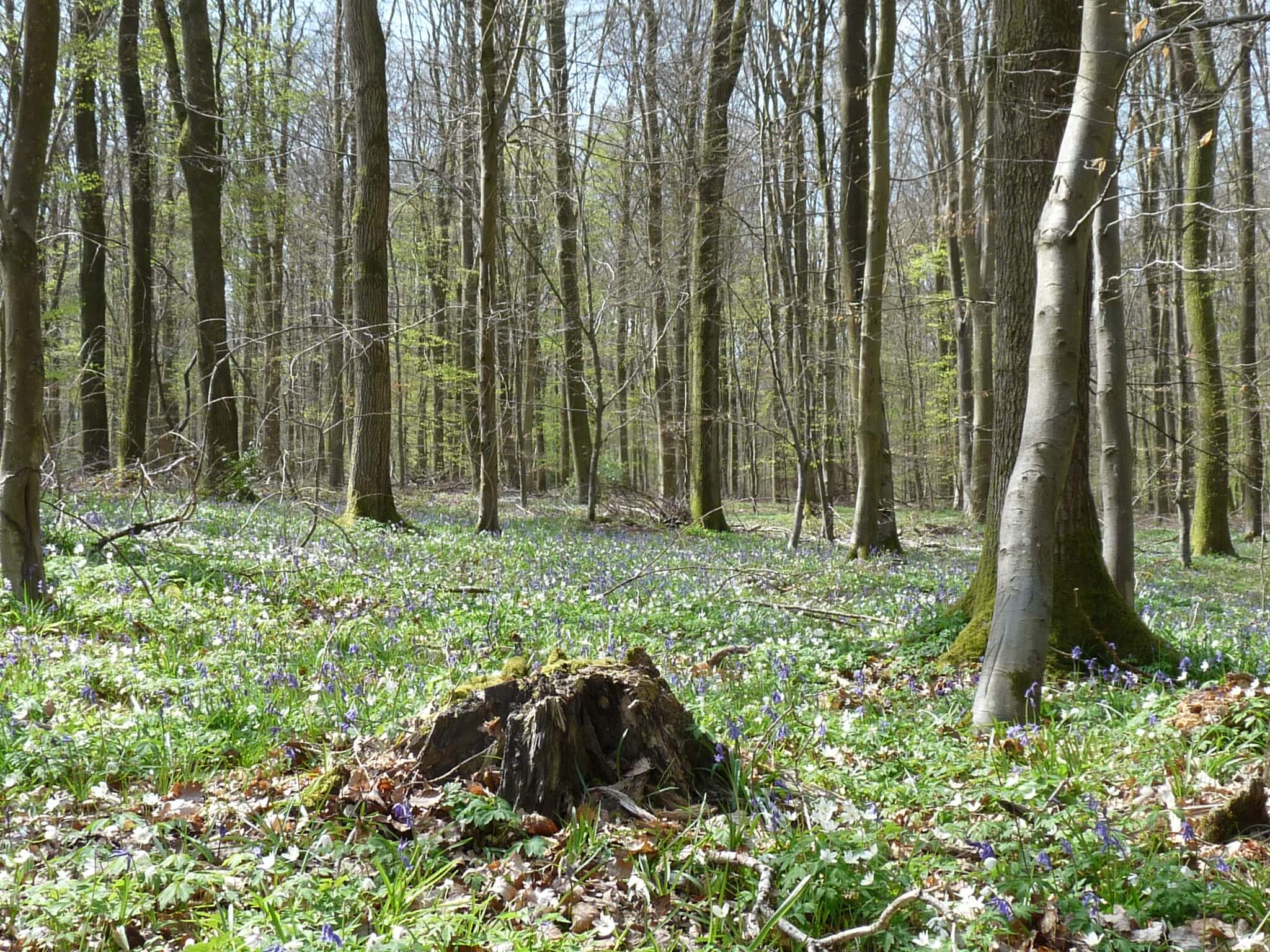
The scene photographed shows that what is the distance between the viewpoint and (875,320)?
10.5m

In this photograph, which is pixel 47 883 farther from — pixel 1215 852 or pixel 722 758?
pixel 1215 852

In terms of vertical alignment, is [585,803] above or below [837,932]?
above

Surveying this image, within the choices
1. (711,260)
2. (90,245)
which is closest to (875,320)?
(711,260)

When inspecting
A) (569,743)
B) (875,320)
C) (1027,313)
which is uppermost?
(875,320)

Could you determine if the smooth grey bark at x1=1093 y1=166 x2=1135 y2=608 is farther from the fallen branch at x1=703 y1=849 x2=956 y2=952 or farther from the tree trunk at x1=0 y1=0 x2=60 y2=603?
the tree trunk at x1=0 y1=0 x2=60 y2=603

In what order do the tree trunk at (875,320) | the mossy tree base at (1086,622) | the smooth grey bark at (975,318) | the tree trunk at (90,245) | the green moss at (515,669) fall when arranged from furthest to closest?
the smooth grey bark at (975,318)
the tree trunk at (90,245)
the tree trunk at (875,320)
the mossy tree base at (1086,622)
the green moss at (515,669)

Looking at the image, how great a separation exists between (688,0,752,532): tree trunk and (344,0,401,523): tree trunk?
5263mm

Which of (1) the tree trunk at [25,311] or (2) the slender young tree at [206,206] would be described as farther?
(2) the slender young tree at [206,206]

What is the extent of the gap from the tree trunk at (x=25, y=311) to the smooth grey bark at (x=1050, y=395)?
616 centimetres

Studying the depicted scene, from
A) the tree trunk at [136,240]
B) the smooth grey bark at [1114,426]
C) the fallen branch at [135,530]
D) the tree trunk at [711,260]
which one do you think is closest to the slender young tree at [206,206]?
the tree trunk at [136,240]

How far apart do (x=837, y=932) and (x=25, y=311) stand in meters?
6.21

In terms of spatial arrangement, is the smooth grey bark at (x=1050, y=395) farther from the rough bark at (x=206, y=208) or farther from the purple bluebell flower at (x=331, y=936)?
the rough bark at (x=206, y=208)

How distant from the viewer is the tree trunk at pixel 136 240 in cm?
1481

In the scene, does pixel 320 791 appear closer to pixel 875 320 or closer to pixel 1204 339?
pixel 875 320
